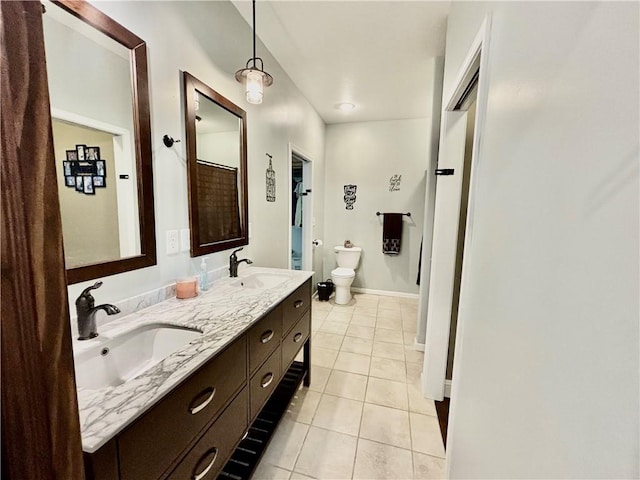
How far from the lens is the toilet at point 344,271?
12.1ft

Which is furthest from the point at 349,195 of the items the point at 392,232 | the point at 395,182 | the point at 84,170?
the point at 84,170

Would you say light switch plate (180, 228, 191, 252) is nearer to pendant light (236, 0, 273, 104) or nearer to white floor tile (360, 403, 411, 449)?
pendant light (236, 0, 273, 104)

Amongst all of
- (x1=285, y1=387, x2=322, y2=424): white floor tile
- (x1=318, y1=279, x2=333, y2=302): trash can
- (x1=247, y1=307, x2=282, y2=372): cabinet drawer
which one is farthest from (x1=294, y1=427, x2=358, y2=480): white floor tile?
(x1=318, y1=279, x2=333, y2=302): trash can

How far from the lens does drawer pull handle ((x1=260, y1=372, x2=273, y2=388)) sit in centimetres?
127

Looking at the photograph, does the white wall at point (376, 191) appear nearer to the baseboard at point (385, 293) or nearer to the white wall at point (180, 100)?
the baseboard at point (385, 293)

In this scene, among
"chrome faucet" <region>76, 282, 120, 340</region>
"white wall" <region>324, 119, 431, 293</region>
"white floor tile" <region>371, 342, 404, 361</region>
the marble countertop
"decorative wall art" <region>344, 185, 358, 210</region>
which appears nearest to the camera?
the marble countertop

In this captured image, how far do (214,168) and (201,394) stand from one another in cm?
128

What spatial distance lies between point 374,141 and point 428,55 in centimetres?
167

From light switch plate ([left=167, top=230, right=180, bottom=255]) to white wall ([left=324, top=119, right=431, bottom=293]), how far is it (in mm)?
3004

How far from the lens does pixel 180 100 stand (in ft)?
4.62

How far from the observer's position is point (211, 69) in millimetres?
1607

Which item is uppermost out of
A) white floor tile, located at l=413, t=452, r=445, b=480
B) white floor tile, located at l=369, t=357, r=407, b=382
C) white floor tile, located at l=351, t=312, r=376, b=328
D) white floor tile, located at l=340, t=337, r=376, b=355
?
white floor tile, located at l=351, t=312, r=376, b=328

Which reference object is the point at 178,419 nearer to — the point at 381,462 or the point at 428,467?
the point at 381,462

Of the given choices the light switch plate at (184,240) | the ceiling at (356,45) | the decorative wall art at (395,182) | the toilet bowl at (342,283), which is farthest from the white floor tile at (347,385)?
the decorative wall art at (395,182)
